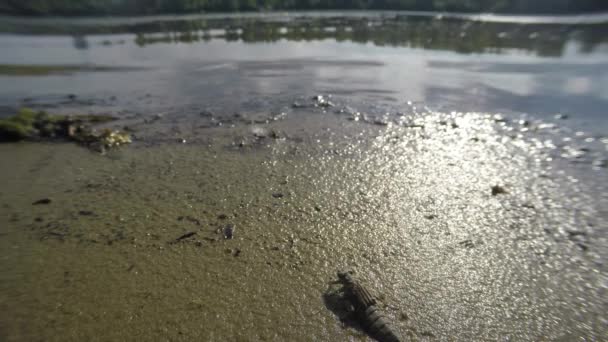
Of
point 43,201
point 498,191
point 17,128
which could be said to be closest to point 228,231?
point 43,201

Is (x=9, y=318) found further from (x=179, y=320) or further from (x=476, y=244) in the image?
(x=476, y=244)

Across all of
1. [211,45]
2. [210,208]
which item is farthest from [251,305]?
[211,45]

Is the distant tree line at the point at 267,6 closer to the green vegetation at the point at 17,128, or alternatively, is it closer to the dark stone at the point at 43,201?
the green vegetation at the point at 17,128

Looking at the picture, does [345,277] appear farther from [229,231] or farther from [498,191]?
[498,191]

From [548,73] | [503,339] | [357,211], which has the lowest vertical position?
[503,339]

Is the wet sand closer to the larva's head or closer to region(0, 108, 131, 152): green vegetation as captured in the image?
the larva's head

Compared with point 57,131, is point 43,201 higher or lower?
lower

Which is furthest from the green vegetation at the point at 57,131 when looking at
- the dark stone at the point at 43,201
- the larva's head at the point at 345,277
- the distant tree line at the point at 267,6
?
the distant tree line at the point at 267,6
